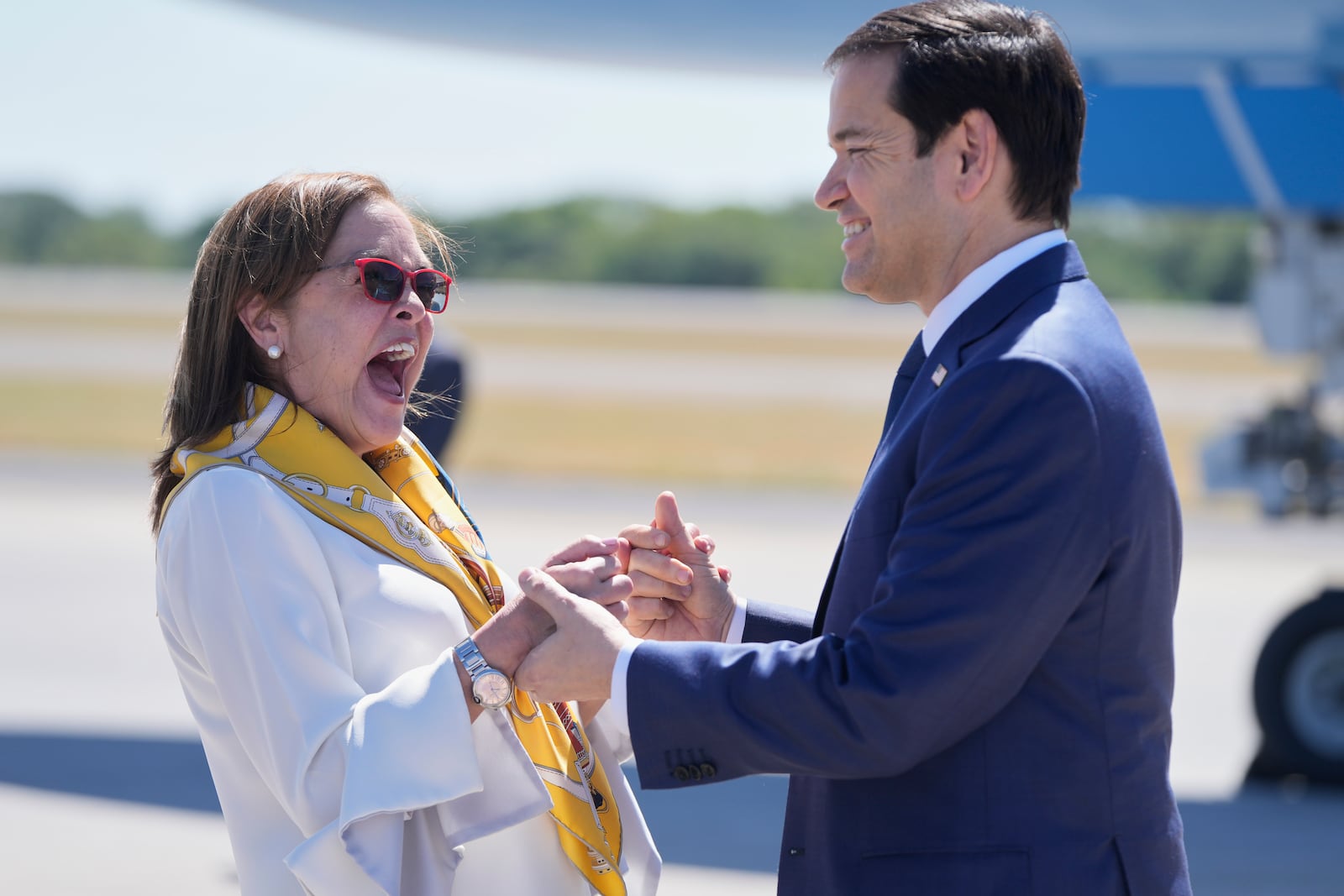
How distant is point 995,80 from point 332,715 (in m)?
1.35

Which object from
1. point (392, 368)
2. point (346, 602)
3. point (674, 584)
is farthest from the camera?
point (674, 584)

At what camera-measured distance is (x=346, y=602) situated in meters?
2.19

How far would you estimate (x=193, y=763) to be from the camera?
21.7 ft

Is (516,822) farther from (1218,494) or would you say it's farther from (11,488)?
(11,488)

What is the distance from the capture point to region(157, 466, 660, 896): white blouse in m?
2.04

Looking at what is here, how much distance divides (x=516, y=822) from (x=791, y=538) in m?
12.9

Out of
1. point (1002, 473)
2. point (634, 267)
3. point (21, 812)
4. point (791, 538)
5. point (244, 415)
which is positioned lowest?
point (21, 812)

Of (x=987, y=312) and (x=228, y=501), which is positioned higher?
(x=987, y=312)

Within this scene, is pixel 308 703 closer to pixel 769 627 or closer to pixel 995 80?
pixel 769 627

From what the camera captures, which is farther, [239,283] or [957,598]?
[239,283]

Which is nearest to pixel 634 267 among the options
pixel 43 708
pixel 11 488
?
pixel 11 488

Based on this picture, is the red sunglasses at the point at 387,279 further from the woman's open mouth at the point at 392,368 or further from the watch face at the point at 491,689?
the watch face at the point at 491,689

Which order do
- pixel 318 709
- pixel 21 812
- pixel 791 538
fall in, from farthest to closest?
pixel 791 538
pixel 21 812
pixel 318 709

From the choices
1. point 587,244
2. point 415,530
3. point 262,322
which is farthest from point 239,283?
point 587,244
